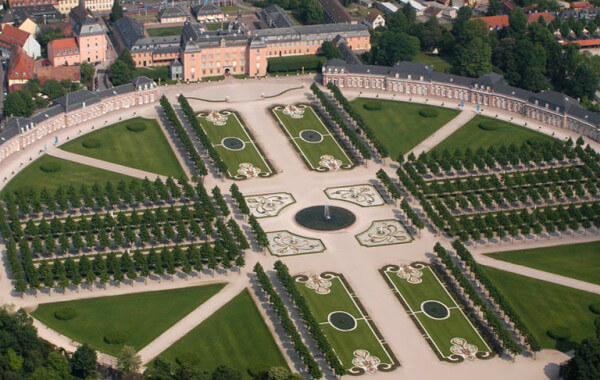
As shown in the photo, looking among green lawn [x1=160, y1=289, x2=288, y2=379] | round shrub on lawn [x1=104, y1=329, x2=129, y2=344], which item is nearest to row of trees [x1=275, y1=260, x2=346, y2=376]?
green lawn [x1=160, y1=289, x2=288, y2=379]

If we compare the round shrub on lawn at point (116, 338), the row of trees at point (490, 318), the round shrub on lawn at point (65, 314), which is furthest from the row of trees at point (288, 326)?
the round shrub on lawn at point (65, 314)

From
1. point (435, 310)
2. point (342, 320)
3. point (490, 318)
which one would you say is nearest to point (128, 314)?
point (342, 320)

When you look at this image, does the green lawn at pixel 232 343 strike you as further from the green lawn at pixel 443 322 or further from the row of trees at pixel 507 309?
the row of trees at pixel 507 309

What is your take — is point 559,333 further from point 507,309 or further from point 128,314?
point 128,314

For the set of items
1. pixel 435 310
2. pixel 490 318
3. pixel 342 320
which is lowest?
pixel 342 320

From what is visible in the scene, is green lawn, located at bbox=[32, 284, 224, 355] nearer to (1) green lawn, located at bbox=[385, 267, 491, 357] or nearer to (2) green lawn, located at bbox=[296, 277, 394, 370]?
(2) green lawn, located at bbox=[296, 277, 394, 370]

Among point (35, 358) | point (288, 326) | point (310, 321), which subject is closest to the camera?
point (35, 358)

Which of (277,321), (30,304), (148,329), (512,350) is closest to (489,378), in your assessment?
(512,350)
